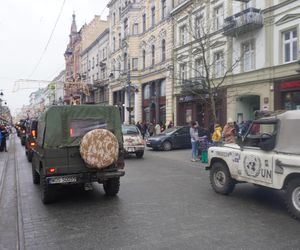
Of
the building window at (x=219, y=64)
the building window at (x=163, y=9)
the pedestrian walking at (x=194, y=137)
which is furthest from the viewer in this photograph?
the building window at (x=163, y=9)

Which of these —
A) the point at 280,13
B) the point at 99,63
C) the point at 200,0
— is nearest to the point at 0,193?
the point at 280,13

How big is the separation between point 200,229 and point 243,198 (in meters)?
2.85

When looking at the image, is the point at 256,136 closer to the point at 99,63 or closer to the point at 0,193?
the point at 0,193

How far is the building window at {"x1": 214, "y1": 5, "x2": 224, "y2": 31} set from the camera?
2844 centimetres

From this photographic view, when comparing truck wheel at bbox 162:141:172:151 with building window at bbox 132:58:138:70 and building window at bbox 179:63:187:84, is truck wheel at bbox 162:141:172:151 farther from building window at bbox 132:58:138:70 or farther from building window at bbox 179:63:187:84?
building window at bbox 132:58:138:70

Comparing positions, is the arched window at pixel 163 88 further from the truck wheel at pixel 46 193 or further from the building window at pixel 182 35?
the truck wheel at pixel 46 193

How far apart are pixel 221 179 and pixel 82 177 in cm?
331

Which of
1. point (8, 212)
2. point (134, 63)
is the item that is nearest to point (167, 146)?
point (8, 212)

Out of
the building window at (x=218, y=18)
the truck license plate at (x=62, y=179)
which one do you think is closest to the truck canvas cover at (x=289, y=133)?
the truck license plate at (x=62, y=179)

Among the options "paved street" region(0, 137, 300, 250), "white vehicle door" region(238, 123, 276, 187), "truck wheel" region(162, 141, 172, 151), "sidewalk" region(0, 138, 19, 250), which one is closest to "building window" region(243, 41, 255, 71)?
"truck wheel" region(162, 141, 172, 151)

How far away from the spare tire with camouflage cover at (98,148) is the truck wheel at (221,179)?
2595mm

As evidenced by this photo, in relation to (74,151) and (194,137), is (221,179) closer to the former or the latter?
(74,151)

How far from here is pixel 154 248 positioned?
5.43 m

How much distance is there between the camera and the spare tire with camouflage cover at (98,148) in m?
8.23
